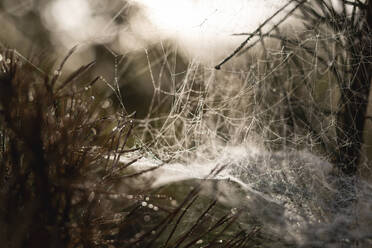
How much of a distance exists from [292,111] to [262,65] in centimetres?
52

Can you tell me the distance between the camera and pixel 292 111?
3.17 m

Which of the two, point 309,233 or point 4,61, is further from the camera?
point 309,233

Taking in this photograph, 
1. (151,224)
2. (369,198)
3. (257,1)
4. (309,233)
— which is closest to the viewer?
(151,224)

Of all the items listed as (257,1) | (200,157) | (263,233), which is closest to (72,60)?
(200,157)

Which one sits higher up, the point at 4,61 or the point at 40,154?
the point at 4,61

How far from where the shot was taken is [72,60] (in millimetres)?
5195

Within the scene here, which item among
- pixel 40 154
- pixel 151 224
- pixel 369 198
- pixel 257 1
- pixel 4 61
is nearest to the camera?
pixel 40 154

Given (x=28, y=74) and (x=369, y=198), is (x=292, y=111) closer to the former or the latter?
(x=369, y=198)

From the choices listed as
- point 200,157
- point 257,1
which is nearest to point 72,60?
point 200,157

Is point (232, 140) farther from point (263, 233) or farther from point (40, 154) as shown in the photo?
point (40, 154)

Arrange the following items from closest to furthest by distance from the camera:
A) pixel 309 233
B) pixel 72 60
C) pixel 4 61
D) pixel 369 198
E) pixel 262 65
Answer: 1. pixel 4 61
2. pixel 309 233
3. pixel 369 198
4. pixel 262 65
5. pixel 72 60

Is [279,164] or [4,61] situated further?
[279,164]

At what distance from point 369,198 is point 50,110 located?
97.3 inches

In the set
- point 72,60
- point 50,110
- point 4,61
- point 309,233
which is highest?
point 72,60
